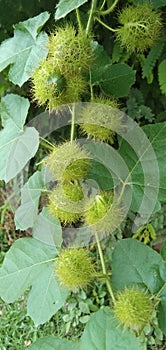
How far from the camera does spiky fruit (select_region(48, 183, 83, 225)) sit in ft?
2.94

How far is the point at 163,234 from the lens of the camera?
2.10 meters

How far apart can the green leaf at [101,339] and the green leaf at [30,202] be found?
0.33 m

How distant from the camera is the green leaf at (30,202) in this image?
1130 mm

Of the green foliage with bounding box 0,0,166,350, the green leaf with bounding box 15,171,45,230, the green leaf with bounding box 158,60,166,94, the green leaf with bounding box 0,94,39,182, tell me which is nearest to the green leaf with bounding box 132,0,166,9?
the green foliage with bounding box 0,0,166,350

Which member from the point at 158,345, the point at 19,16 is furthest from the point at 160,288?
the point at 158,345

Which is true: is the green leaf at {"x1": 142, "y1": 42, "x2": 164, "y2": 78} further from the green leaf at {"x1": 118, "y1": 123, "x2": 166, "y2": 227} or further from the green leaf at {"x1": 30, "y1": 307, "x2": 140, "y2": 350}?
the green leaf at {"x1": 30, "y1": 307, "x2": 140, "y2": 350}

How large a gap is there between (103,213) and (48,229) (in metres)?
0.24

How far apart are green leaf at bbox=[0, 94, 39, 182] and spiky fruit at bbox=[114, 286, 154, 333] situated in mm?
270

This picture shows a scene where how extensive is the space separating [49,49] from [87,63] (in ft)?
0.20

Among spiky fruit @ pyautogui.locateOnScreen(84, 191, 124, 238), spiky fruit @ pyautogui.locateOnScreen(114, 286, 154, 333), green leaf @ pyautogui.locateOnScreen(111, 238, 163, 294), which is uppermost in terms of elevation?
spiky fruit @ pyautogui.locateOnScreen(84, 191, 124, 238)

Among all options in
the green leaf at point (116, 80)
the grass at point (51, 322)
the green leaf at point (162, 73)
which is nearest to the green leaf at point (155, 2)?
the green leaf at point (116, 80)

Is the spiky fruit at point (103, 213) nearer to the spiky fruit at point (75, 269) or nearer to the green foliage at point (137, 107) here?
the spiky fruit at point (75, 269)

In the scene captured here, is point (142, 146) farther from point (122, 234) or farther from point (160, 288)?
point (122, 234)

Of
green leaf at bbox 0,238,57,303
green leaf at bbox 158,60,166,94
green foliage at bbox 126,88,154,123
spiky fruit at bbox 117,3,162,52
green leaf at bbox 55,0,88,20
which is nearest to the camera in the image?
green leaf at bbox 55,0,88,20
